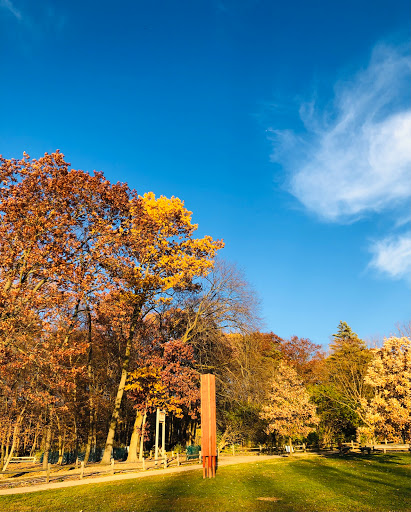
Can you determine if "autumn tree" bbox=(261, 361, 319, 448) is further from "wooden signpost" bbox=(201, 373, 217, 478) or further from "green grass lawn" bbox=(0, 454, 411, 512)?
"wooden signpost" bbox=(201, 373, 217, 478)

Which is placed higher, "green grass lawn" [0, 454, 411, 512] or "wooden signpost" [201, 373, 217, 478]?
"wooden signpost" [201, 373, 217, 478]

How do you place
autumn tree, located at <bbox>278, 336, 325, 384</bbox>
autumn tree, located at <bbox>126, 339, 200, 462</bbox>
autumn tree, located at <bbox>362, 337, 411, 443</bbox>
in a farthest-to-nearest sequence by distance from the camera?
autumn tree, located at <bbox>278, 336, 325, 384</bbox>
autumn tree, located at <bbox>126, 339, 200, 462</bbox>
autumn tree, located at <bbox>362, 337, 411, 443</bbox>

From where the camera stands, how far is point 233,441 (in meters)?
31.3

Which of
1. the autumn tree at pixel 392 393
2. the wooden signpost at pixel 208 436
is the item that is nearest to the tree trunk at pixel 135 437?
the wooden signpost at pixel 208 436

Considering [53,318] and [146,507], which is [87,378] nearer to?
[53,318]

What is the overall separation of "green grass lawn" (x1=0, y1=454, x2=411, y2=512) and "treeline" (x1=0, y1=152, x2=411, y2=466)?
4609 millimetres

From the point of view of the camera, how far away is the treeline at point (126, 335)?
16.3 meters

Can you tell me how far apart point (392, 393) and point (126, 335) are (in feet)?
53.4

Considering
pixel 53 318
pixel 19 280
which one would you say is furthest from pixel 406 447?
pixel 19 280

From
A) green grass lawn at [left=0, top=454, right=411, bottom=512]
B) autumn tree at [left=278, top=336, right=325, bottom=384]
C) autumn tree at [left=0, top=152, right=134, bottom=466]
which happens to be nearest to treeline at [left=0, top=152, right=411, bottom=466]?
autumn tree at [left=0, top=152, right=134, bottom=466]

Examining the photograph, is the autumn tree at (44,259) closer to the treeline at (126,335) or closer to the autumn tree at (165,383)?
the treeline at (126,335)

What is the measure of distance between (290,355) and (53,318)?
132 ft

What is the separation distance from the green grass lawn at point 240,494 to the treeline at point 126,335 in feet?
15.1

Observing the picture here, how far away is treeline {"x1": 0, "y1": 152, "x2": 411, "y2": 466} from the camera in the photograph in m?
16.3
